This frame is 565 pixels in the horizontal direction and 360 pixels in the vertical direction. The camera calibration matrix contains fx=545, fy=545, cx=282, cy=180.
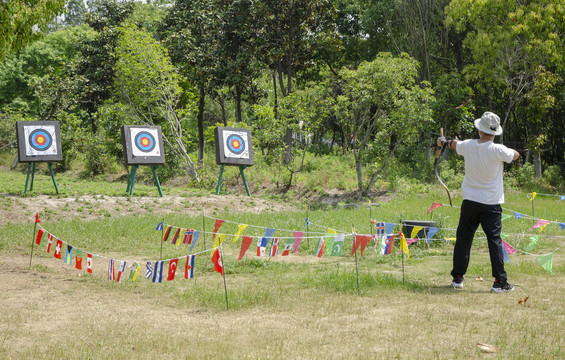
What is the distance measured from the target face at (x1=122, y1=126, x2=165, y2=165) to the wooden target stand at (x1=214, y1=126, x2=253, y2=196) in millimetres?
1868

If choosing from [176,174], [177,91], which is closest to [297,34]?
[177,91]

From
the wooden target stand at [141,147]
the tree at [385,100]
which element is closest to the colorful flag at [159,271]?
the wooden target stand at [141,147]

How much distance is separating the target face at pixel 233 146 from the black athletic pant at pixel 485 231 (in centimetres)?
1209

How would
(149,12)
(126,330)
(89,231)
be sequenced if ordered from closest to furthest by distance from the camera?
(126,330) → (89,231) → (149,12)

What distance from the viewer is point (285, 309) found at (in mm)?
5703

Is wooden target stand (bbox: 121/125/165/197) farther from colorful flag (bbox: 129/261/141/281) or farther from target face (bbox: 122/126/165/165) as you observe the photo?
colorful flag (bbox: 129/261/141/281)

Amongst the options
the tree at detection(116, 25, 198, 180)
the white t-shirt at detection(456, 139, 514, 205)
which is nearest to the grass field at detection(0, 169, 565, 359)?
the white t-shirt at detection(456, 139, 514, 205)

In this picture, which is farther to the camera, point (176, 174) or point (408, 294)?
point (176, 174)

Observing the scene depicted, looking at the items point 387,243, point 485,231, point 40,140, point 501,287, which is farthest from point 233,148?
point 501,287

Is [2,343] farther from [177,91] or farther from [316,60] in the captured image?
[316,60]

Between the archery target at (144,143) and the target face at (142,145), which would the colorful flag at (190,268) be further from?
the archery target at (144,143)

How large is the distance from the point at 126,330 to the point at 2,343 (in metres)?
1.02

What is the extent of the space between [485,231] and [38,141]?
1437cm

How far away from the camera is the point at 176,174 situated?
26188 millimetres
